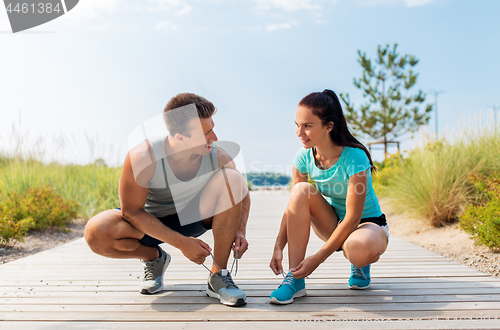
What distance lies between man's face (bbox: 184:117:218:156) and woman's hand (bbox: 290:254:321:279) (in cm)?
A: 71

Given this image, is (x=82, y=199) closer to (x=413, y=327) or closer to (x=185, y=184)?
(x=185, y=184)

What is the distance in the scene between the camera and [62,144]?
634 cm

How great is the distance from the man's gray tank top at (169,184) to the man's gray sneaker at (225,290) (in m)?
0.42

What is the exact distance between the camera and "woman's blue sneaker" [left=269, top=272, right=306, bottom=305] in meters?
1.67

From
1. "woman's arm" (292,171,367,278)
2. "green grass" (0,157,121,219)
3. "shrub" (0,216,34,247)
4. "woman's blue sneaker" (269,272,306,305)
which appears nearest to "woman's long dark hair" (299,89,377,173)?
"woman's arm" (292,171,367,278)

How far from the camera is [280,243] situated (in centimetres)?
182

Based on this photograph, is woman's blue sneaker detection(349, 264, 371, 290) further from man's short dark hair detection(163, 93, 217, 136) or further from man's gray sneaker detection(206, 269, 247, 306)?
man's short dark hair detection(163, 93, 217, 136)

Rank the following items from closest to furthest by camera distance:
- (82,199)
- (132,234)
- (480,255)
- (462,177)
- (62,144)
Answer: (132,234) → (480,255) → (462,177) → (82,199) → (62,144)

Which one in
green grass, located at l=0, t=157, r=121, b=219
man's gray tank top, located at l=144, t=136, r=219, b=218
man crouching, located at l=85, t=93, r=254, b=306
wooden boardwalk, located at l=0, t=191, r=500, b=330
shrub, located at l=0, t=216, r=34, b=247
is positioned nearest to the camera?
wooden boardwalk, located at l=0, t=191, r=500, b=330

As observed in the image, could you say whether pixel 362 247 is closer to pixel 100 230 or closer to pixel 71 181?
pixel 100 230

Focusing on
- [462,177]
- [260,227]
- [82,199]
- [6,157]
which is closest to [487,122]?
[462,177]

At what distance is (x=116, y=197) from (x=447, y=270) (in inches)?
187

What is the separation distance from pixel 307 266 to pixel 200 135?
0.79 meters

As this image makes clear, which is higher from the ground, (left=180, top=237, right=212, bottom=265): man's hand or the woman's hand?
(left=180, top=237, right=212, bottom=265): man's hand
